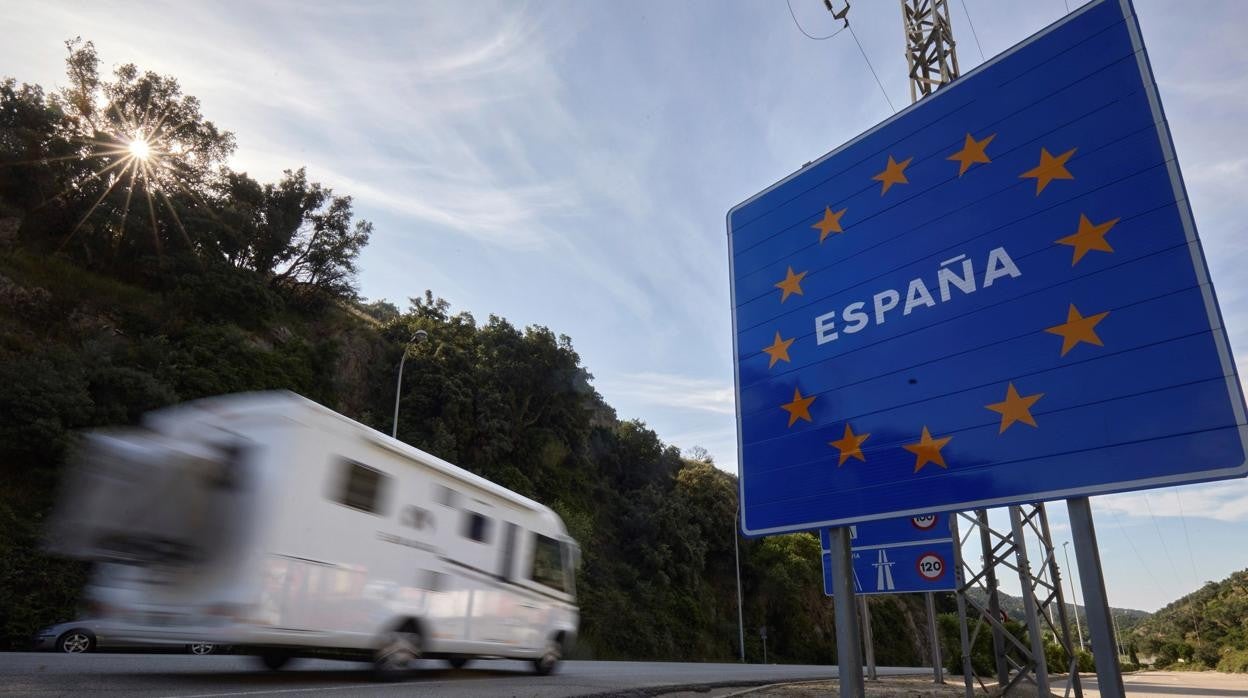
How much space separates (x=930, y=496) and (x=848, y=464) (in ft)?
2.10

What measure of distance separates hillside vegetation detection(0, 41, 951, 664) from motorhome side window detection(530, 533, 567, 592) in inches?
502

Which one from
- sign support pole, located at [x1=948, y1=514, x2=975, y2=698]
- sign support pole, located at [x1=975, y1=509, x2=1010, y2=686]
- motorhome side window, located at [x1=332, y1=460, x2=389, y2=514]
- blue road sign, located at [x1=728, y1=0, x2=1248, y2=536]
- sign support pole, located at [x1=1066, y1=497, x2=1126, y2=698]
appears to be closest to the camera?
sign support pole, located at [x1=1066, y1=497, x2=1126, y2=698]

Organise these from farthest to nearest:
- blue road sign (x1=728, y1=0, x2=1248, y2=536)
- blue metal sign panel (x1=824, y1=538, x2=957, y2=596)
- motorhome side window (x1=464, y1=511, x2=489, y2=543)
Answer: blue metal sign panel (x1=824, y1=538, x2=957, y2=596)
motorhome side window (x1=464, y1=511, x2=489, y2=543)
blue road sign (x1=728, y1=0, x2=1248, y2=536)

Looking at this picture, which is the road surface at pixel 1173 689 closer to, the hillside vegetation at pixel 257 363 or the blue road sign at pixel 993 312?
the blue road sign at pixel 993 312

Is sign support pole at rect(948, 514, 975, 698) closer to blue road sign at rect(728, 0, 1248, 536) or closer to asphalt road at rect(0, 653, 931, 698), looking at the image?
asphalt road at rect(0, 653, 931, 698)

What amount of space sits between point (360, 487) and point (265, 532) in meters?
1.21

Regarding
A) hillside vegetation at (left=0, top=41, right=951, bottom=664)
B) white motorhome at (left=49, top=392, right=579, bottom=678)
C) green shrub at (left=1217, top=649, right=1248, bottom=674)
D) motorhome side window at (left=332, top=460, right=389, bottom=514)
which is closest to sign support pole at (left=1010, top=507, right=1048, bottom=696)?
white motorhome at (left=49, top=392, right=579, bottom=678)

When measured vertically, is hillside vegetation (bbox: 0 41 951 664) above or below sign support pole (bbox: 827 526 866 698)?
above

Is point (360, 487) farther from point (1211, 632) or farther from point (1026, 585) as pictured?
point (1211, 632)

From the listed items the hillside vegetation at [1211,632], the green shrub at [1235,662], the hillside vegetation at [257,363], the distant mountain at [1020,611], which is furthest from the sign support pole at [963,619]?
the hillside vegetation at [1211,632]

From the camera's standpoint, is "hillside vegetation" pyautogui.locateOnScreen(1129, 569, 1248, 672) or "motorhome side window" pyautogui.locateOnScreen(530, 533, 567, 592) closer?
"motorhome side window" pyautogui.locateOnScreen(530, 533, 567, 592)

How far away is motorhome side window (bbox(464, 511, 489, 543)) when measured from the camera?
9.60m

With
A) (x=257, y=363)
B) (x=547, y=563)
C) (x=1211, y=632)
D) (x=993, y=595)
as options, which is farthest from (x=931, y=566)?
(x=1211, y=632)

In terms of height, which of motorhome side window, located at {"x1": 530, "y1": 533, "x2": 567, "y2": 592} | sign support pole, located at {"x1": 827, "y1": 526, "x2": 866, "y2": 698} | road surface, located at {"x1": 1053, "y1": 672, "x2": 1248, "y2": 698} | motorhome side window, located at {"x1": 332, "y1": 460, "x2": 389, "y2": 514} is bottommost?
road surface, located at {"x1": 1053, "y1": 672, "x2": 1248, "y2": 698}
